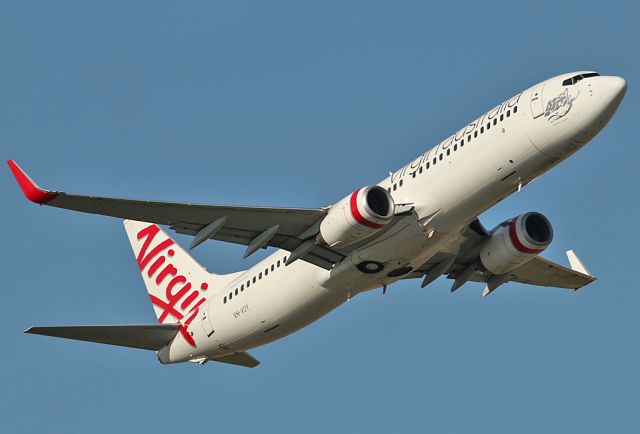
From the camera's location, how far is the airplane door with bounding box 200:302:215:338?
47969 mm

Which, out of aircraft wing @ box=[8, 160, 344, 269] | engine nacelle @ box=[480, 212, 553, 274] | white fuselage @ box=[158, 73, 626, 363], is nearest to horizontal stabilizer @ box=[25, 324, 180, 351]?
white fuselage @ box=[158, 73, 626, 363]

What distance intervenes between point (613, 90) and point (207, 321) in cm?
1874

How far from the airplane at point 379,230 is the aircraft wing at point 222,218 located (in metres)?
0.05

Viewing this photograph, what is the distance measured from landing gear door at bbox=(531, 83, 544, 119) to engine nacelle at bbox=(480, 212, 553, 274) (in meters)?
6.55

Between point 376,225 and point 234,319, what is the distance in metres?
8.87

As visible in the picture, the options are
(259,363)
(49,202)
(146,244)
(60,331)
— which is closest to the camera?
(49,202)

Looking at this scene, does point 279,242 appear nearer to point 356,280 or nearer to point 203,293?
point 356,280

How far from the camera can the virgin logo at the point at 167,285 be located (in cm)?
5103

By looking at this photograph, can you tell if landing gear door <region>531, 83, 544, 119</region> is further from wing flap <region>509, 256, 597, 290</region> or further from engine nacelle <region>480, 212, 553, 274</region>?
wing flap <region>509, 256, 597, 290</region>

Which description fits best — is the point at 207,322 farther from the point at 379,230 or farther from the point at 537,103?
the point at 537,103

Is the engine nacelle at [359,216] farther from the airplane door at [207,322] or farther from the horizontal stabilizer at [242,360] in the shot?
the horizontal stabilizer at [242,360]

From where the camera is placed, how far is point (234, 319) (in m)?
46.9

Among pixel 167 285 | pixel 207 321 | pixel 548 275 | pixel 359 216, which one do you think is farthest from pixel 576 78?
pixel 167 285

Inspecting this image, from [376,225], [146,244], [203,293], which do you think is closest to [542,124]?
[376,225]
